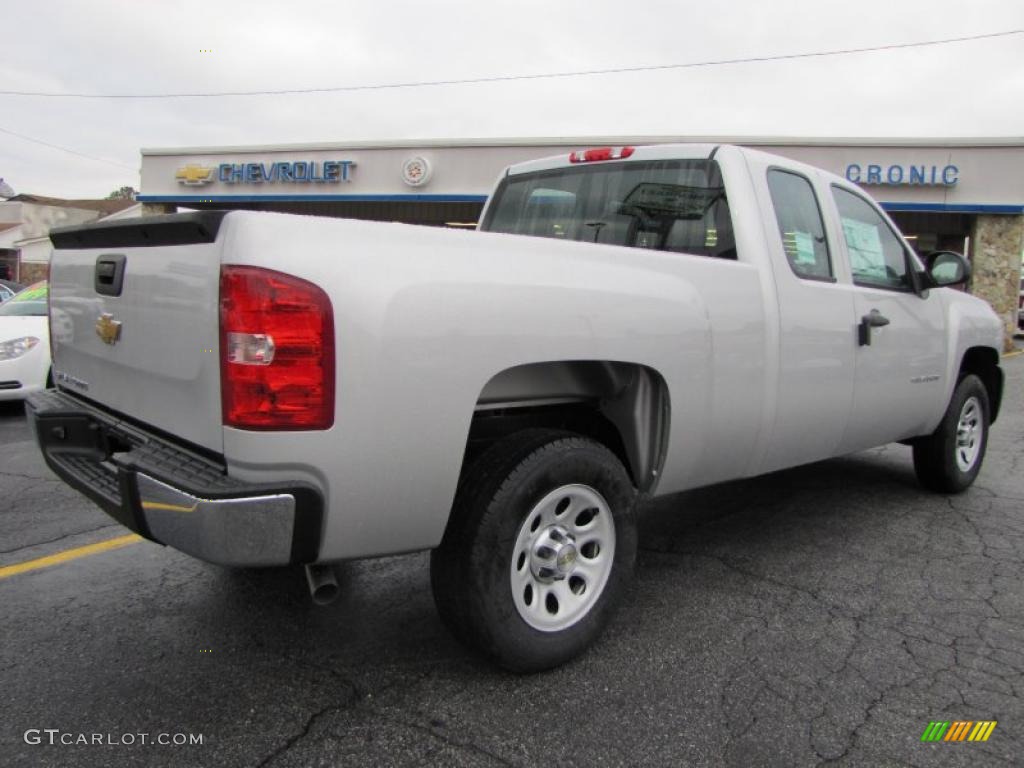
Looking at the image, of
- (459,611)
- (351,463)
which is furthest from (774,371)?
(351,463)

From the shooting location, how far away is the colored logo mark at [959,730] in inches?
95.1

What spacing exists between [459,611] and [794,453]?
77.4 inches

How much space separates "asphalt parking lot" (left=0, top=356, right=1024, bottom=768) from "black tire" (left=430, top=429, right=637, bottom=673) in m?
0.15

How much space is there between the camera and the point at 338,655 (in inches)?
111

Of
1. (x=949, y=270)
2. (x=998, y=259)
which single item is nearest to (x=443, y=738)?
(x=949, y=270)

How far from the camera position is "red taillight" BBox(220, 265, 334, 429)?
202 cm

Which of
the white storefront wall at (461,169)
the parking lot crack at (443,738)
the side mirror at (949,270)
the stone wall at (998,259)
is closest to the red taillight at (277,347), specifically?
the parking lot crack at (443,738)

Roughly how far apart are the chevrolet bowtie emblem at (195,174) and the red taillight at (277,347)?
2269 centimetres

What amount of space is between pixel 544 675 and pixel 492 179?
1844cm

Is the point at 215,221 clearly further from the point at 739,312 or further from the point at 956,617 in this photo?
the point at 956,617

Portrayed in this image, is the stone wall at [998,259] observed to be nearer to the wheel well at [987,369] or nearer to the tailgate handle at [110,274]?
the wheel well at [987,369]

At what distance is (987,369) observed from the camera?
5.41 metres

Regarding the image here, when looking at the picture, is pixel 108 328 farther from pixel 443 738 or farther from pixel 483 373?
pixel 443 738

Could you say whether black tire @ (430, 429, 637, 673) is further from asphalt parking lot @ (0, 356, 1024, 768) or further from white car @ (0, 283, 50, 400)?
white car @ (0, 283, 50, 400)
